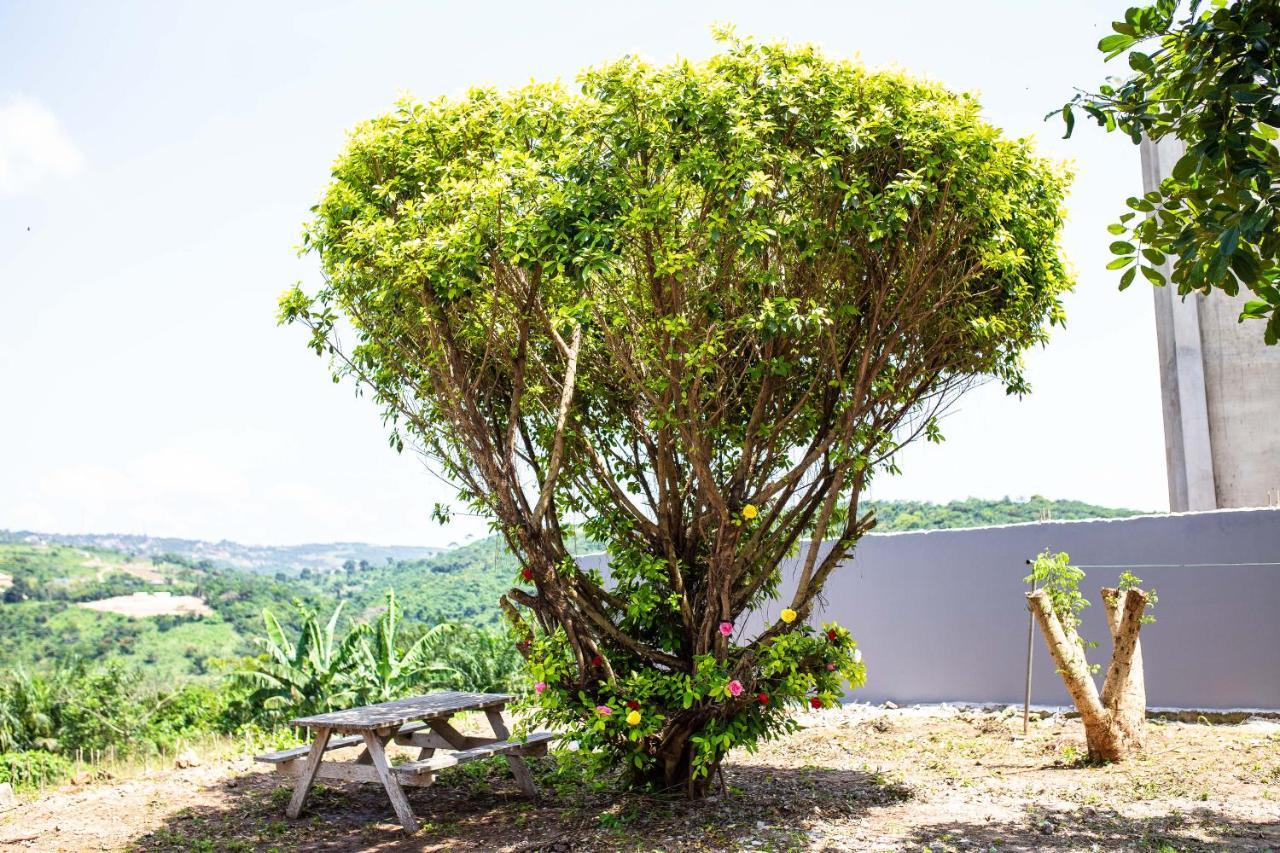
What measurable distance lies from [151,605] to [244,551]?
20.5 m

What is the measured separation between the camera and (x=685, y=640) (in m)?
6.42

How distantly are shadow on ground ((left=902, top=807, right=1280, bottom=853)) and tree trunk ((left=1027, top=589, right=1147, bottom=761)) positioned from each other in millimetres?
1364

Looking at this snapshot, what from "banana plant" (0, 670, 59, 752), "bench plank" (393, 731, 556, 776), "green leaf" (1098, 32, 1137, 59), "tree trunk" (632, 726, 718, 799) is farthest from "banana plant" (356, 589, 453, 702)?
"green leaf" (1098, 32, 1137, 59)

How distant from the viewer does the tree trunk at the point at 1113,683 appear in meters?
7.44

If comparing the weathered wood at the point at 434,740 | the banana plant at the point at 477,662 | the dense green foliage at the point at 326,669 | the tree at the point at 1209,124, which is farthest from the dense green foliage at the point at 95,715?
the tree at the point at 1209,124

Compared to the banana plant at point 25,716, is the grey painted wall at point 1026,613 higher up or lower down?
higher up

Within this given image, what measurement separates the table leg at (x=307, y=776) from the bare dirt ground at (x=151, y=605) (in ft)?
91.7

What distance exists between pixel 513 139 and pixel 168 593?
3421cm

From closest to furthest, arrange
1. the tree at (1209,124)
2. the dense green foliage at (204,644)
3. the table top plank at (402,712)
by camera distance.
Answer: the tree at (1209,124), the table top plank at (402,712), the dense green foliage at (204,644)

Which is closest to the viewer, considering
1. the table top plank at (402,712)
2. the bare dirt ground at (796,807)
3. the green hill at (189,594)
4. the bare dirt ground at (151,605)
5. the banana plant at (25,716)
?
the bare dirt ground at (796,807)

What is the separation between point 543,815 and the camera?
651 centimetres

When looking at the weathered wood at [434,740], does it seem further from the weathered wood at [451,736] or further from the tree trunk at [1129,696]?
the tree trunk at [1129,696]

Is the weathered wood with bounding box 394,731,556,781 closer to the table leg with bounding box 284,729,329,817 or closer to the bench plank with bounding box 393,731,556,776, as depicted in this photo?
the bench plank with bounding box 393,731,556,776

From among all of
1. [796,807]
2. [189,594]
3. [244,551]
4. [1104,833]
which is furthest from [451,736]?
[244,551]
